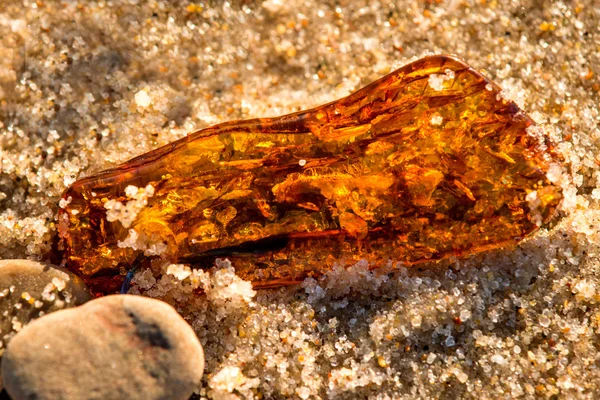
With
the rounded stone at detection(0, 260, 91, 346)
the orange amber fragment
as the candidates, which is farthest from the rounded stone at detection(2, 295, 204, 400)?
the orange amber fragment

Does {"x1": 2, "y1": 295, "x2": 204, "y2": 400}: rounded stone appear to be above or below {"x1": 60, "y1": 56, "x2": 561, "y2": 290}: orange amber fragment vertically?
below

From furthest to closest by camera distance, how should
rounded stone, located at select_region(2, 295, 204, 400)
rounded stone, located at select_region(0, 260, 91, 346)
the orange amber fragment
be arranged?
the orange amber fragment → rounded stone, located at select_region(0, 260, 91, 346) → rounded stone, located at select_region(2, 295, 204, 400)

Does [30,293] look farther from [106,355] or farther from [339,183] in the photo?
[339,183]

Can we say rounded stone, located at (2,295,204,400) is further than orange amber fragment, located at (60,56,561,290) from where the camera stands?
No

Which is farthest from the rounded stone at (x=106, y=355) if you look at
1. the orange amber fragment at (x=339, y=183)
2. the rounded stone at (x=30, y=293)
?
the orange amber fragment at (x=339, y=183)

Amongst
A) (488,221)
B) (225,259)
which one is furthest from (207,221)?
(488,221)

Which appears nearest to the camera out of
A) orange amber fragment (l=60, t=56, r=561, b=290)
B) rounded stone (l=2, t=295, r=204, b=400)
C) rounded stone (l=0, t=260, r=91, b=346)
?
rounded stone (l=2, t=295, r=204, b=400)

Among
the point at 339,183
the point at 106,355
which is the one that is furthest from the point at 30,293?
A: the point at 339,183

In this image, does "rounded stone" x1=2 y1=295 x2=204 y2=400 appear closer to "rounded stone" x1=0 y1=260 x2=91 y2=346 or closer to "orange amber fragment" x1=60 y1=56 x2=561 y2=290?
"rounded stone" x1=0 y1=260 x2=91 y2=346

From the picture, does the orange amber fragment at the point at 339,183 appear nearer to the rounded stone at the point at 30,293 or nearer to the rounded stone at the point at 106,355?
the rounded stone at the point at 30,293
